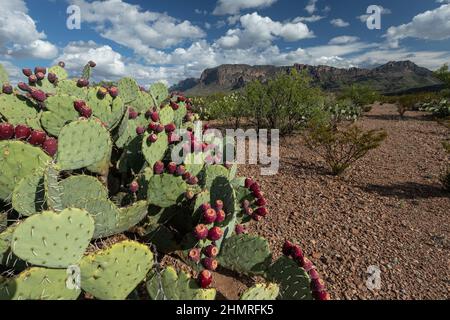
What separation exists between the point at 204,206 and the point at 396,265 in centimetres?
249

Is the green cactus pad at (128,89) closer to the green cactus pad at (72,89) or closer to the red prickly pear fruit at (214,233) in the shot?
the green cactus pad at (72,89)

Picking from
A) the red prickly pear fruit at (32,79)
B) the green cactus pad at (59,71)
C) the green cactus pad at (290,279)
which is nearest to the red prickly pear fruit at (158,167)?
the green cactus pad at (290,279)

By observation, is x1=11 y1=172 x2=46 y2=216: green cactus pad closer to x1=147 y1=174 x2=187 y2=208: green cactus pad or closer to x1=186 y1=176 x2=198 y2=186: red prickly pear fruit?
x1=147 y1=174 x2=187 y2=208: green cactus pad

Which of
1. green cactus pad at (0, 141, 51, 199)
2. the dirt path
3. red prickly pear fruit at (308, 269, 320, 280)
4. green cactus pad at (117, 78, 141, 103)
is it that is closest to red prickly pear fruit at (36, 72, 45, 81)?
green cactus pad at (117, 78, 141, 103)

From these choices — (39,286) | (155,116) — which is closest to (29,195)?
(39,286)

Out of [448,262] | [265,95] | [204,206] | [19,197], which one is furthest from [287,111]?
[19,197]

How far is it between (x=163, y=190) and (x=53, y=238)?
4.00 ft

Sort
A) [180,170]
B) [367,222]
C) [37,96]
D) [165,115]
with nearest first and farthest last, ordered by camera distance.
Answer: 1. [180,170]
2. [37,96]
3. [165,115]
4. [367,222]

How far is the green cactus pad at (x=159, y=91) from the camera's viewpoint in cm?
543

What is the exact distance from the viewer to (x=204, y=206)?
105 inches

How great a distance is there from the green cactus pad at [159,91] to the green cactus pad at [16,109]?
6.84 ft

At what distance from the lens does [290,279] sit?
8.75ft

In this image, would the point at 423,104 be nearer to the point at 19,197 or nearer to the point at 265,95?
the point at 265,95

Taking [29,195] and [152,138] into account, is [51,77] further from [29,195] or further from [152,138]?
[29,195]
